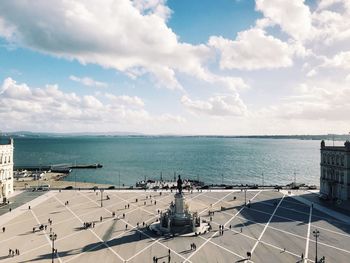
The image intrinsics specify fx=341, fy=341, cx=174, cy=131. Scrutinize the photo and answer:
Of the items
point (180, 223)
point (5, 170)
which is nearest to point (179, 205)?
point (180, 223)

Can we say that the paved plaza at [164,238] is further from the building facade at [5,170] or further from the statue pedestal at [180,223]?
the building facade at [5,170]

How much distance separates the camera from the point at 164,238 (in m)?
45.2

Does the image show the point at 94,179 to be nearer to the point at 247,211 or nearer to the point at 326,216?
the point at 247,211

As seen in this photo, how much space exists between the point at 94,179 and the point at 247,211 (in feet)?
267

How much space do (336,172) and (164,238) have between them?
138 feet

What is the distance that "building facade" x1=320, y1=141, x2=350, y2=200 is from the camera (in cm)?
6594

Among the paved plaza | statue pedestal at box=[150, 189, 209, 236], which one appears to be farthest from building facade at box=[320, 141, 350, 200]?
statue pedestal at box=[150, 189, 209, 236]

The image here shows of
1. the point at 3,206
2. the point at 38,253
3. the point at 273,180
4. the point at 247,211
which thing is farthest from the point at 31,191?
→ the point at 273,180

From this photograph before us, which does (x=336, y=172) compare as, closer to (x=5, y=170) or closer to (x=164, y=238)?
(x=164, y=238)

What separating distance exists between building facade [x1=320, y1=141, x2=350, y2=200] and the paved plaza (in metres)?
8.54

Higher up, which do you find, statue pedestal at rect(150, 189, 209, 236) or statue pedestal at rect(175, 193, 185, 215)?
statue pedestal at rect(175, 193, 185, 215)

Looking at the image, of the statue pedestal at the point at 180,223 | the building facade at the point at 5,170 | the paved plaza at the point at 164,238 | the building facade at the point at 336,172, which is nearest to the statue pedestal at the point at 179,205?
the statue pedestal at the point at 180,223

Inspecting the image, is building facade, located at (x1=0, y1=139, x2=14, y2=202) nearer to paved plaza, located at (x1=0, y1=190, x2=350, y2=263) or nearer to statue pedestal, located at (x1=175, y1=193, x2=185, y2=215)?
paved plaza, located at (x1=0, y1=190, x2=350, y2=263)

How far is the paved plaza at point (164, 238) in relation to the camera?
128ft
